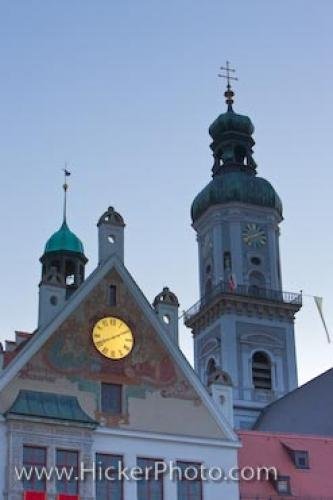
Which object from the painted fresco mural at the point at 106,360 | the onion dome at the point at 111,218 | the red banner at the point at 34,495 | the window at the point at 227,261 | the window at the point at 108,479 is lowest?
the red banner at the point at 34,495

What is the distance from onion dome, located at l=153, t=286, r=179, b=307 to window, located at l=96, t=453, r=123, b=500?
272 inches

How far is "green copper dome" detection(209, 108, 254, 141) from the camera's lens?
77.6m

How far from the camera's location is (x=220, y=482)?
40594mm

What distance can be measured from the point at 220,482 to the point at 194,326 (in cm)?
3432

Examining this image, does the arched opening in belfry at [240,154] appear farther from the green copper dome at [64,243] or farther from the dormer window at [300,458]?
the dormer window at [300,458]

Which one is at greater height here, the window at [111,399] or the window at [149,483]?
the window at [111,399]

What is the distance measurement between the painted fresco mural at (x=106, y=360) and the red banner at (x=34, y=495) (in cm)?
371

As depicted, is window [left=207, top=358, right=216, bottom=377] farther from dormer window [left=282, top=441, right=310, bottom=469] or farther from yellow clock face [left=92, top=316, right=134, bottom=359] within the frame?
yellow clock face [left=92, top=316, right=134, bottom=359]

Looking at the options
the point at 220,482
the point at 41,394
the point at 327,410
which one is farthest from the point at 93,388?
the point at 327,410

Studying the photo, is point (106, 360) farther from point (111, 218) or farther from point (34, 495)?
point (111, 218)

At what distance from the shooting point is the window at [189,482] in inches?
1575

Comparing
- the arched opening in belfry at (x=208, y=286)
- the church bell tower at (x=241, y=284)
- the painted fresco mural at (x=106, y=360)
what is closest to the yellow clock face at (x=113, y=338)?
the painted fresco mural at (x=106, y=360)

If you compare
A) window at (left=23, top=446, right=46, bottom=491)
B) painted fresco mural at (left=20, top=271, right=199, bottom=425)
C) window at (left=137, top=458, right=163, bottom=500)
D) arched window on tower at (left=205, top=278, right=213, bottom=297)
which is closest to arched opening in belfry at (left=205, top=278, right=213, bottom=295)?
arched window on tower at (left=205, top=278, right=213, bottom=297)

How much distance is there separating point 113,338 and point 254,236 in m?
33.8
